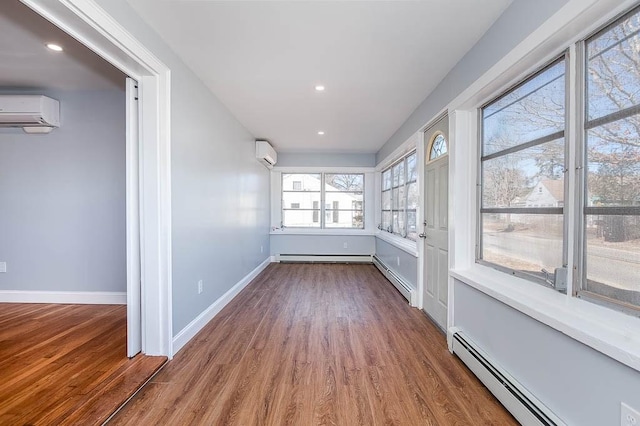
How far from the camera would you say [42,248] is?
10.5 feet

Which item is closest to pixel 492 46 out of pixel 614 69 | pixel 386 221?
pixel 614 69

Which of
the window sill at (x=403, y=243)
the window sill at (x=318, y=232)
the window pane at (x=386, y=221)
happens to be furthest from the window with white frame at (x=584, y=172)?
the window sill at (x=318, y=232)

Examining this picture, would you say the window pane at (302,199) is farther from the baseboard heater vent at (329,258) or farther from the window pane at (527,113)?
the window pane at (527,113)

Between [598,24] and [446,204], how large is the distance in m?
1.60

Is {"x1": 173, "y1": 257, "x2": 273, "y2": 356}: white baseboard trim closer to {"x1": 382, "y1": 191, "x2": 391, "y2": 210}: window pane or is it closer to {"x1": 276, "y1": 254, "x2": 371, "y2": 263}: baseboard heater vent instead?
{"x1": 276, "y1": 254, "x2": 371, "y2": 263}: baseboard heater vent

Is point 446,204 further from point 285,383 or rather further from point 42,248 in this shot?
point 42,248

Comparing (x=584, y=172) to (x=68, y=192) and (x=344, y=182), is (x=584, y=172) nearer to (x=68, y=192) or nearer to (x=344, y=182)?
(x=68, y=192)

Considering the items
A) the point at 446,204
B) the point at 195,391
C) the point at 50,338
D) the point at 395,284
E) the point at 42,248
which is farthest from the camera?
the point at 395,284

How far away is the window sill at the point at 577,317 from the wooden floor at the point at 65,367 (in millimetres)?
2378

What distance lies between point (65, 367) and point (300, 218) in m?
4.77

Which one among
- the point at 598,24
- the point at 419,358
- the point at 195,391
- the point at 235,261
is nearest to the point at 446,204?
the point at 419,358

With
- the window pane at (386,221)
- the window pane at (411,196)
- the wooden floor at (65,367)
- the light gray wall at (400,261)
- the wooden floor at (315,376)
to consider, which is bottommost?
the wooden floor at (315,376)

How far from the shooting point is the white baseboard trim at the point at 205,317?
2.32m

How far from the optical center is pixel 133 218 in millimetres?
2115
